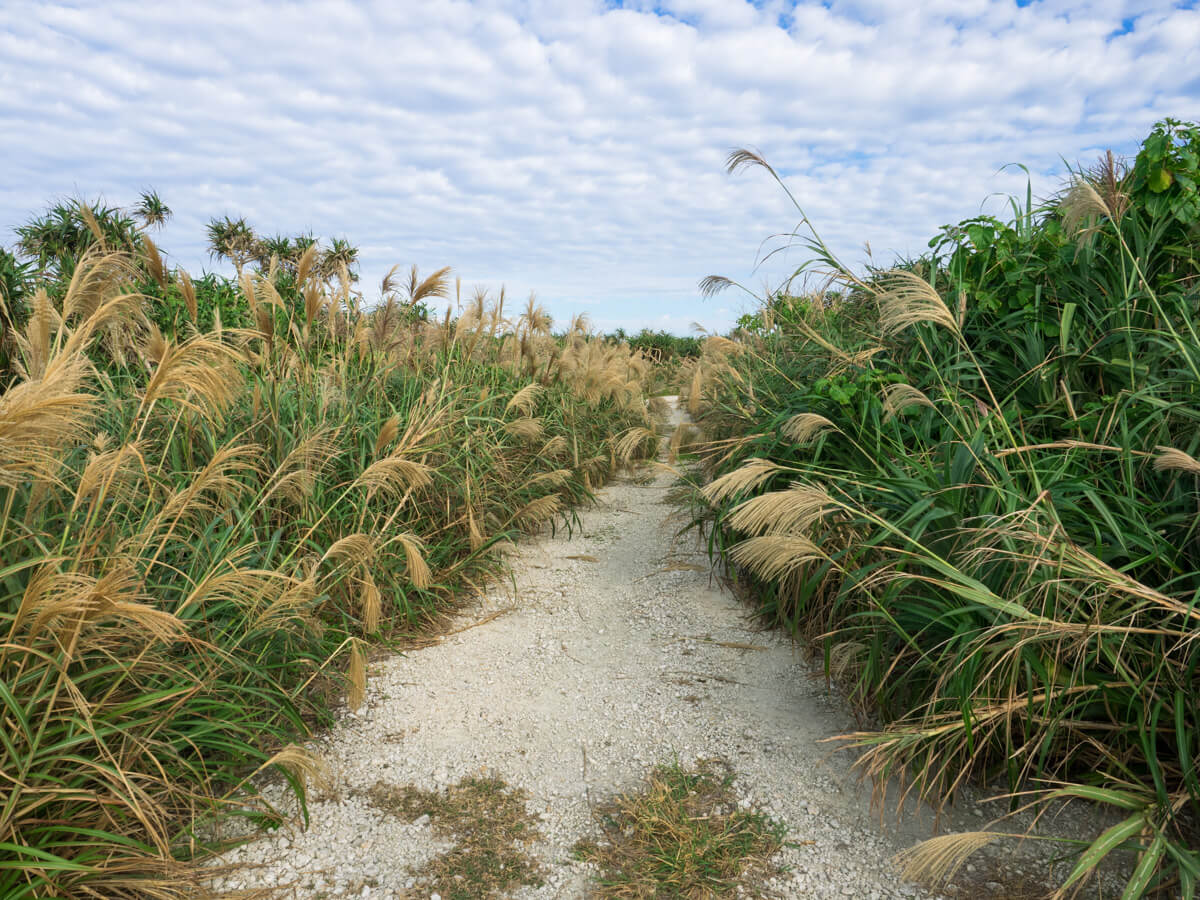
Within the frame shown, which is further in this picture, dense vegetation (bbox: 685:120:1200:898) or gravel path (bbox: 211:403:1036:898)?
gravel path (bbox: 211:403:1036:898)

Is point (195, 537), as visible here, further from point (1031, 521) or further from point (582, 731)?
point (1031, 521)

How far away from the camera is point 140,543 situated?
255 centimetres

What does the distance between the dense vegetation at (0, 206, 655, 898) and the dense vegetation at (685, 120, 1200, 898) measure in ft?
6.57

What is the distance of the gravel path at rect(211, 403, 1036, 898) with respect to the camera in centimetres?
266

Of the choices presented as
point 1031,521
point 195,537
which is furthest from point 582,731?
point 1031,521

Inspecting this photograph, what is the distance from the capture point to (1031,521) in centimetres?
243

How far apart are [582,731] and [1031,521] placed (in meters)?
2.33

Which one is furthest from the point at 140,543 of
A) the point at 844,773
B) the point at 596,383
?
the point at 596,383

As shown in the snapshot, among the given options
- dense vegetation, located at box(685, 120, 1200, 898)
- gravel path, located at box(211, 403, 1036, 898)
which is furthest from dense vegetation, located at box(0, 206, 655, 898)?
dense vegetation, located at box(685, 120, 1200, 898)

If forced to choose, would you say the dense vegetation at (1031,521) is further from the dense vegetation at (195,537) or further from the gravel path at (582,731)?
the dense vegetation at (195,537)

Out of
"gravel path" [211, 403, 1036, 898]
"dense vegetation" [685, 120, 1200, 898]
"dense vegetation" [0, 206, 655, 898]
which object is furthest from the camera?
"gravel path" [211, 403, 1036, 898]

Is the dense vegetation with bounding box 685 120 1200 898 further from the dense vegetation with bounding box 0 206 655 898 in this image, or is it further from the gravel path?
the dense vegetation with bounding box 0 206 655 898

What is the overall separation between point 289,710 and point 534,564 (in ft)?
9.38

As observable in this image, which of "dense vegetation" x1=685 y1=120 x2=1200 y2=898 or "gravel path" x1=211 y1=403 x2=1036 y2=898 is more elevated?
"dense vegetation" x1=685 y1=120 x2=1200 y2=898
